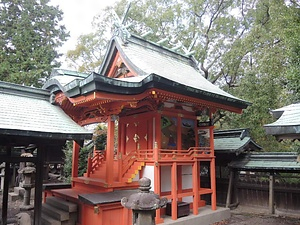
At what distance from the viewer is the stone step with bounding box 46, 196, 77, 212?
8.05 metres

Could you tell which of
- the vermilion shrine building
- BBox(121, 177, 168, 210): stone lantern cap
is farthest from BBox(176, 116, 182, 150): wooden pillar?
BBox(121, 177, 168, 210): stone lantern cap

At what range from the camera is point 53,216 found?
8180 millimetres

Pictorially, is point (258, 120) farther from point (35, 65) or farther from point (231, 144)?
point (35, 65)

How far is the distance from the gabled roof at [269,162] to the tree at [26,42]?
14.8 meters

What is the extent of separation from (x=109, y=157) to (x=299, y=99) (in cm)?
595

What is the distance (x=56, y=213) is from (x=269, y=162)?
8.77 m

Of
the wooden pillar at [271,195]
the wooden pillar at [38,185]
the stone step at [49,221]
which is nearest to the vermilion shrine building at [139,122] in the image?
the stone step at [49,221]

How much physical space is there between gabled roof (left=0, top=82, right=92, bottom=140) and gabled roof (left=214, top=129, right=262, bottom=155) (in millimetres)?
8003

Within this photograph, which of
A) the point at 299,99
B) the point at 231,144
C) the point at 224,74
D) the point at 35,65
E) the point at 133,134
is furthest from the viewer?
the point at 224,74

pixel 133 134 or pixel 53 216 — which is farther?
pixel 133 134

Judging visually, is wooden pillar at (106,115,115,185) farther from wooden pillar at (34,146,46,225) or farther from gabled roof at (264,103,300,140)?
gabled roof at (264,103,300,140)

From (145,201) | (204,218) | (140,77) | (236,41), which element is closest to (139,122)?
(140,77)

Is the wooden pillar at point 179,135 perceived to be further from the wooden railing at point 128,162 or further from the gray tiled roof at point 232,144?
the gray tiled roof at point 232,144

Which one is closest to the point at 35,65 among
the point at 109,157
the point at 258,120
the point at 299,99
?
the point at 109,157
